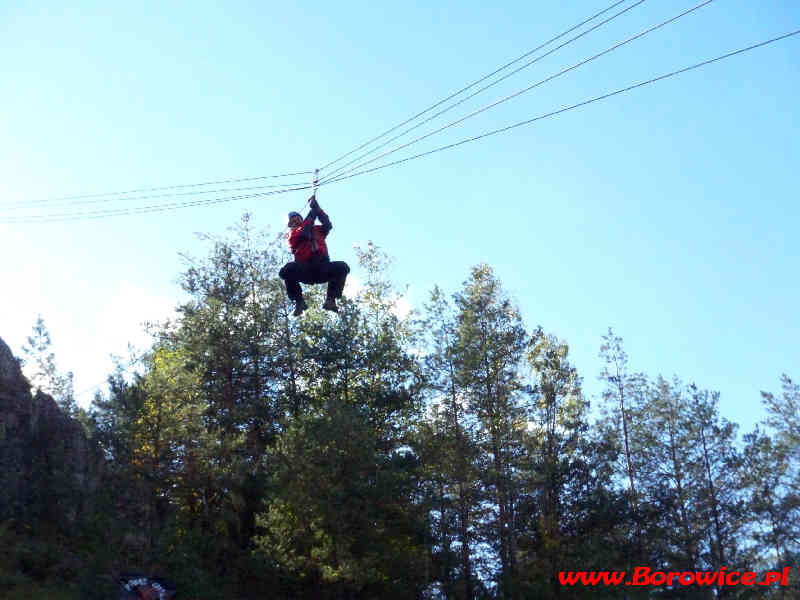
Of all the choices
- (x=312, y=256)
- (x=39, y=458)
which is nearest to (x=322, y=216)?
(x=312, y=256)

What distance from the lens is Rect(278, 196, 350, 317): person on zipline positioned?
11.4 metres

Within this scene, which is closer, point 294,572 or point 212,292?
point 294,572

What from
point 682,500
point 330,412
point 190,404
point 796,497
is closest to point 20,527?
point 190,404

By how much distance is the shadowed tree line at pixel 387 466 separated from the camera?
2370 centimetres

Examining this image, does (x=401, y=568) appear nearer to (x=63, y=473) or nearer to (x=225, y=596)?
(x=225, y=596)

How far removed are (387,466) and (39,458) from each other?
11.4 m

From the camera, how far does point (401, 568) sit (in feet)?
77.0

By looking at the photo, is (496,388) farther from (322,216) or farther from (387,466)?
(322,216)

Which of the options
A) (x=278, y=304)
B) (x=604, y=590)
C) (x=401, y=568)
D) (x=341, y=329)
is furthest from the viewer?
(x=278, y=304)

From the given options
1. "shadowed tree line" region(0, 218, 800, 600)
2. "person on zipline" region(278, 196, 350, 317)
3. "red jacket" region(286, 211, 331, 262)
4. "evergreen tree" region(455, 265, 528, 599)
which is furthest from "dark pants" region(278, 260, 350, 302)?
"evergreen tree" region(455, 265, 528, 599)

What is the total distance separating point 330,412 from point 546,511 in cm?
954

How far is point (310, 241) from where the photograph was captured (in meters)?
11.4

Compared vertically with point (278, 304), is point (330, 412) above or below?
below

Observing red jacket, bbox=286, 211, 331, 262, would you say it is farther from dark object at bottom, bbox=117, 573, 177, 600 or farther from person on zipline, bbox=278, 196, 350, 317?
dark object at bottom, bbox=117, 573, 177, 600
